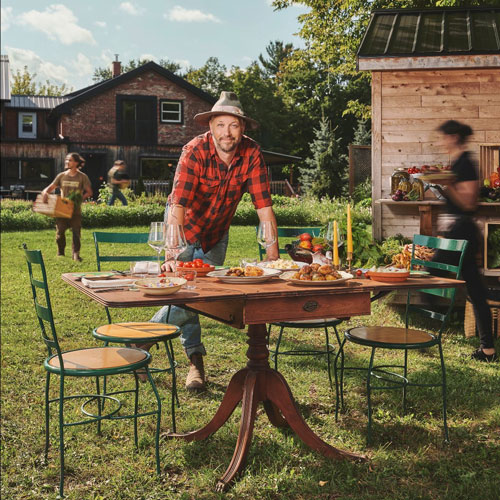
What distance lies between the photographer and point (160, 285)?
Result: 2859 millimetres

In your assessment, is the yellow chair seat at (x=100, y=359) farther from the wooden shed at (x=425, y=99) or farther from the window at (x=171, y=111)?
the window at (x=171, y=111)

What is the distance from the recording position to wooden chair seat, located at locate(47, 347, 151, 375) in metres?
3.32

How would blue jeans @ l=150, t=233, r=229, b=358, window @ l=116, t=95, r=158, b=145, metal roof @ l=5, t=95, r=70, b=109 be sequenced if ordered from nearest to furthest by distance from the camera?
1. blue jeans @ l=150, t=233, r=229, b=358
2. window @ l=116, t=95, r=158, b=145
3. metal roof @ l=5, t=95, r=70, b=109

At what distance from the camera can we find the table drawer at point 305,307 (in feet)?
9.95

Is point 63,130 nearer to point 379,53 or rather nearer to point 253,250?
point 253,250

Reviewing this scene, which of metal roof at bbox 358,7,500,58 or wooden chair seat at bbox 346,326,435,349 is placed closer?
wooden chair seat at bbox 346,326,435,349

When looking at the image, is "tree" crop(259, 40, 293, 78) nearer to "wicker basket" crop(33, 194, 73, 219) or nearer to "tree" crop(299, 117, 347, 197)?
"tree" crop(299, 117, 347, 197)

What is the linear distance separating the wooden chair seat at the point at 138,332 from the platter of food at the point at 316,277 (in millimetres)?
1025

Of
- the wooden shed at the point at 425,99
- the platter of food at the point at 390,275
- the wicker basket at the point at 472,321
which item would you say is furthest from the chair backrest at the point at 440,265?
the wooden shed at the point at 425,99

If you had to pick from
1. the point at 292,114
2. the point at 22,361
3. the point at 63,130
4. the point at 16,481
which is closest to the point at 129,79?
the point at 63,130

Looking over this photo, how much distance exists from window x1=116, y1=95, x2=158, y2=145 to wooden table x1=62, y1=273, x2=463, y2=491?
26.1 m

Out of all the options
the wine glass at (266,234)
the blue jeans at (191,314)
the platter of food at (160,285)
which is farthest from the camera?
the blue jeans at (191,314)

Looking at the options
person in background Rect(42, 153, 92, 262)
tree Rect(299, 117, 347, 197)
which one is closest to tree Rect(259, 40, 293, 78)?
tree Rect(299, 117, 347, 197)

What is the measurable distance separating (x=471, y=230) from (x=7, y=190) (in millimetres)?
24379
